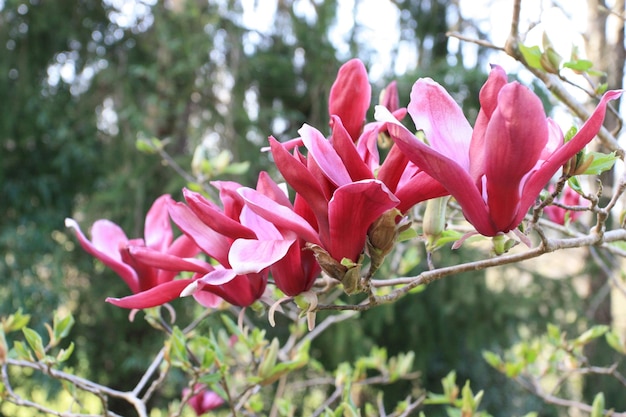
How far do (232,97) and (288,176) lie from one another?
7.24ft

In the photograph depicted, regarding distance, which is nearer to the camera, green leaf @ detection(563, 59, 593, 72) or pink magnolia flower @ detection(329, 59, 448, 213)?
pink magnolia flower @ detection(329, 59, 448, 213)

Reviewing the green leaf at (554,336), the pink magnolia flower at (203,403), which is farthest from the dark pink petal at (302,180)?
the green leaf at (554,336)

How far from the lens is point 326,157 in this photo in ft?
1.24

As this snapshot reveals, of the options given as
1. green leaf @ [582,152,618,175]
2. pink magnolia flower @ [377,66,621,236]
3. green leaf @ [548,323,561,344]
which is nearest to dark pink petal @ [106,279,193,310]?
pink magnolia flower @ [377,66,621,236]

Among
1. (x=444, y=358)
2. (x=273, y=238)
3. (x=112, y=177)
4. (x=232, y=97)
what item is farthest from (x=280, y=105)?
(x=273, y=238)

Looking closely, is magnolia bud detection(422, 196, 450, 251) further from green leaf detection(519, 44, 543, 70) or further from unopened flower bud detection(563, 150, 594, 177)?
green leaf detection(519, 44, 543, 70)

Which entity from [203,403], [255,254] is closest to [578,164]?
[255,254]

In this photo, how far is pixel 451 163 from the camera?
1.13 ft

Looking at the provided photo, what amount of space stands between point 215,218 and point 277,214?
2.0 inches

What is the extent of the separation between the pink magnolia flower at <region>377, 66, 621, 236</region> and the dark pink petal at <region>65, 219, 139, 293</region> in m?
0.31

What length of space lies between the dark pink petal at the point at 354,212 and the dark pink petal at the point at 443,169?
0.03m

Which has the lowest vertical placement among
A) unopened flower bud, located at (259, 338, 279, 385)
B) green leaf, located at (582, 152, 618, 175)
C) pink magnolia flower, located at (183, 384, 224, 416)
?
pink magnolia flower, located at (183, 384, 224, 416)

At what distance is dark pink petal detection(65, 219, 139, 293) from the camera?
54cm

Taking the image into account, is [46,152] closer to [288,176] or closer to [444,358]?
[444,358]
